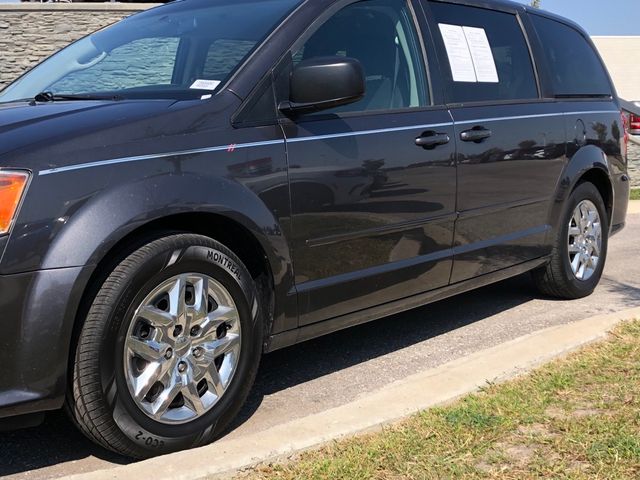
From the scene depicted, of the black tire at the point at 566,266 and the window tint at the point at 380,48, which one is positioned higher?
the window tint at the point at 380,48

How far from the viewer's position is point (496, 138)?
453 centimetres

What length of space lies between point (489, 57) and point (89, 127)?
2726mm

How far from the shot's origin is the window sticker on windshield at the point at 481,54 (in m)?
4.63

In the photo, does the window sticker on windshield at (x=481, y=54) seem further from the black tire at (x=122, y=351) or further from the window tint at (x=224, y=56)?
the black tire at (x=122, y=351)

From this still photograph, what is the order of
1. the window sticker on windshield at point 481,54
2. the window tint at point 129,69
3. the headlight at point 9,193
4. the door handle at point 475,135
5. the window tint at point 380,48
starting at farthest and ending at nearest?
the window sticker on windshield at point 481,54 < the door handle at point 475,135 < the window tint at point 380,48 < the window tint at point 129,69 < the headlight at point 9,193

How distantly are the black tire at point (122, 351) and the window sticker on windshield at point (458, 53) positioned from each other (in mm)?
1913

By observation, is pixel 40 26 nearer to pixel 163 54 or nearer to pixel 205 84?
pixel 163 54

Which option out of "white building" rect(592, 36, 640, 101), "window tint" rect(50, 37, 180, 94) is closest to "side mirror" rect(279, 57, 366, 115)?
"window tint" rect(50, 37, 180, 94)

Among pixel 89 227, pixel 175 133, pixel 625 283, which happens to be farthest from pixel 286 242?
pixel 625 283

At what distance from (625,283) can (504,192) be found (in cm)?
213

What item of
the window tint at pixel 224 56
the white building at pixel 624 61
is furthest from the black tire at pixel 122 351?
the white building at pixel 624 61

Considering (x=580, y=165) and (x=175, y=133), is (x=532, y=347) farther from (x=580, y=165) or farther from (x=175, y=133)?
(x=175, y=133)

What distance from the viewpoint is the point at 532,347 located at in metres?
4.09

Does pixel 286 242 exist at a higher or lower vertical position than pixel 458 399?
higher
